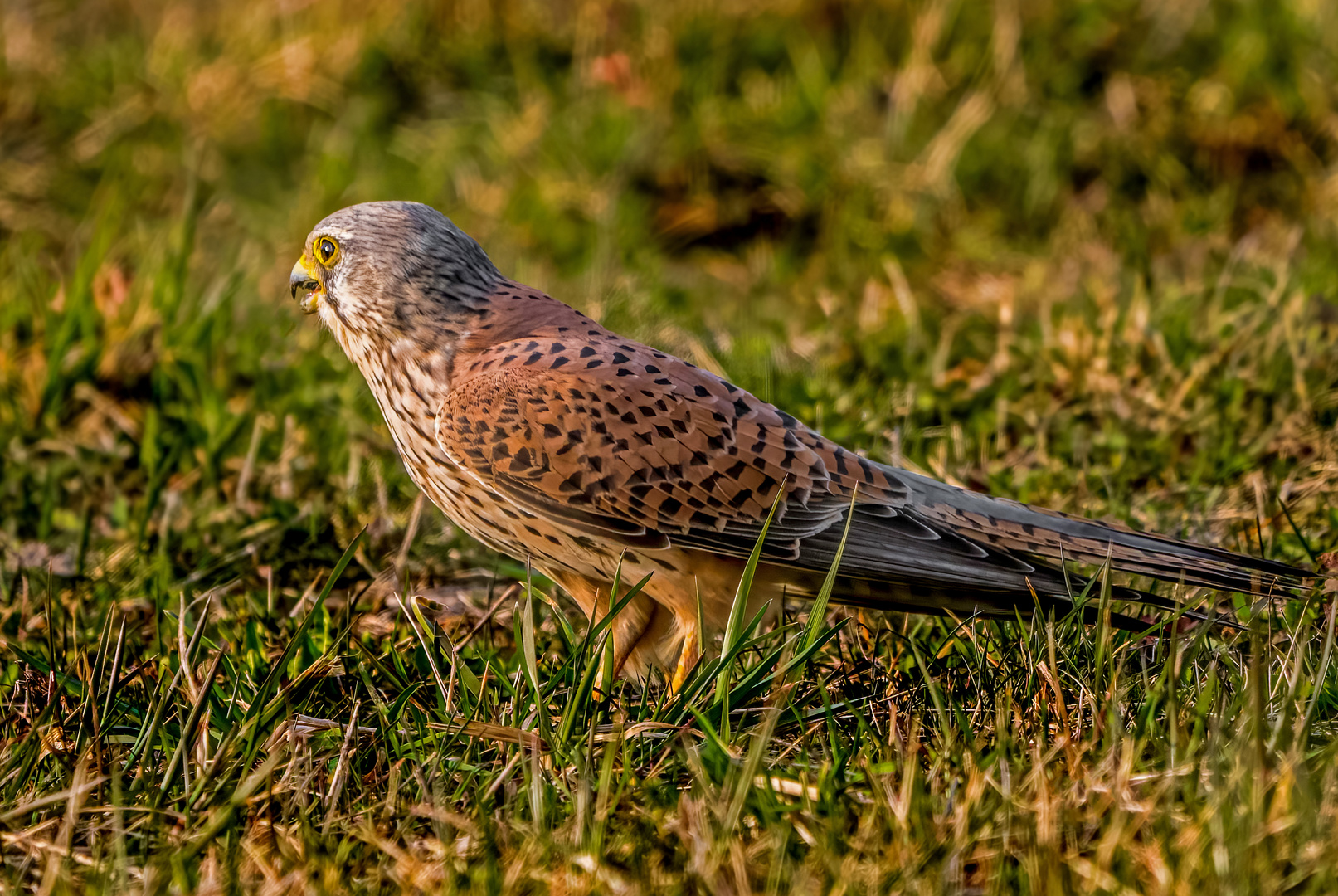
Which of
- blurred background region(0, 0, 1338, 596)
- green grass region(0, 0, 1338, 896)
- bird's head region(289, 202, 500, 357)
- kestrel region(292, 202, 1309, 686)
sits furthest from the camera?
blurred background region(0, 0, 1338, 596)

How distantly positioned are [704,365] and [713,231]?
2173 mm

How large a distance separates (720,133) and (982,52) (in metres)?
1.44

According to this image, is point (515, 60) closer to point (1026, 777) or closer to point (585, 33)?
point (585, 33)

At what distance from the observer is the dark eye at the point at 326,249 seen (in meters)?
3.66

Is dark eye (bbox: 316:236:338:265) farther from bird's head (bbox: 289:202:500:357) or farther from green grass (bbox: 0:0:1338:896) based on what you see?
green grass (bbox: 0:0:1338:896)

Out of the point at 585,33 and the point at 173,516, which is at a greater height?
the point at 585,33

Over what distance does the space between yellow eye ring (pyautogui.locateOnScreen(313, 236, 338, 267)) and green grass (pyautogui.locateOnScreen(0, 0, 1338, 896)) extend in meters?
0.87

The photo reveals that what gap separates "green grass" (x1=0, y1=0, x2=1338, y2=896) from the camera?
250cm

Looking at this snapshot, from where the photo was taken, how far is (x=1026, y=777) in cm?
253

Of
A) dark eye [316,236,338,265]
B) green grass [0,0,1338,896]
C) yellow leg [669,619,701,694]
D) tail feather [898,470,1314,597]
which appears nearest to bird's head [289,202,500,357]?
dark eye [316,236,338,265]

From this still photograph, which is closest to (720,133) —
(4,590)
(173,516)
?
(173,516)

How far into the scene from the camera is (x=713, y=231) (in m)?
6.79

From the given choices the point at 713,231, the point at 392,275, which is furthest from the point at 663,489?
the point at 713,231

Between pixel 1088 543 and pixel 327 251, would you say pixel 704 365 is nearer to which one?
pixel 327 251
